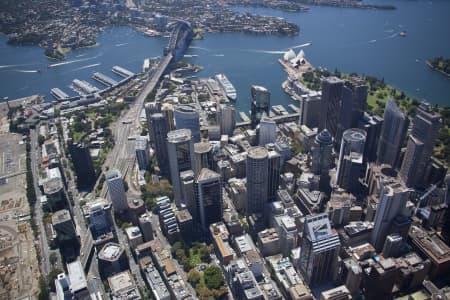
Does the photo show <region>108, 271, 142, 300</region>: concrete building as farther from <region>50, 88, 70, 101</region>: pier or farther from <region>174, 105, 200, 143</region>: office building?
<region>50, 88, 70, 101</region>: pier

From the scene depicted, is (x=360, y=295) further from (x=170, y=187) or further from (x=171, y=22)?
(x=171, y=22)

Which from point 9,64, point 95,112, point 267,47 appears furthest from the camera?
point 267,47

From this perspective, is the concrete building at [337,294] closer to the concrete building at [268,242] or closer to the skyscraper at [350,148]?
the concrete building at [268,242]

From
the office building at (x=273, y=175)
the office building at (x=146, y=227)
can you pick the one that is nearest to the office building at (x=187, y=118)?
the office building at (x=273, y=175)

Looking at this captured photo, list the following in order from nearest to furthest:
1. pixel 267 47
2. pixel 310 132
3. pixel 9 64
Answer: pixel 310 132 → pixel 9 64 → pixel 267 47

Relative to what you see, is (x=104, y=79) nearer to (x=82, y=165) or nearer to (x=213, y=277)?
(x=82, y=165)

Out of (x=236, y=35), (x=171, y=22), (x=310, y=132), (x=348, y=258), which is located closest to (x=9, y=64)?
(x=171, y=22)

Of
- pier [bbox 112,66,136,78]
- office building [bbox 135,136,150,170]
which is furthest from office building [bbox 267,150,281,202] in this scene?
pier [bbox 112,66,136,78]
